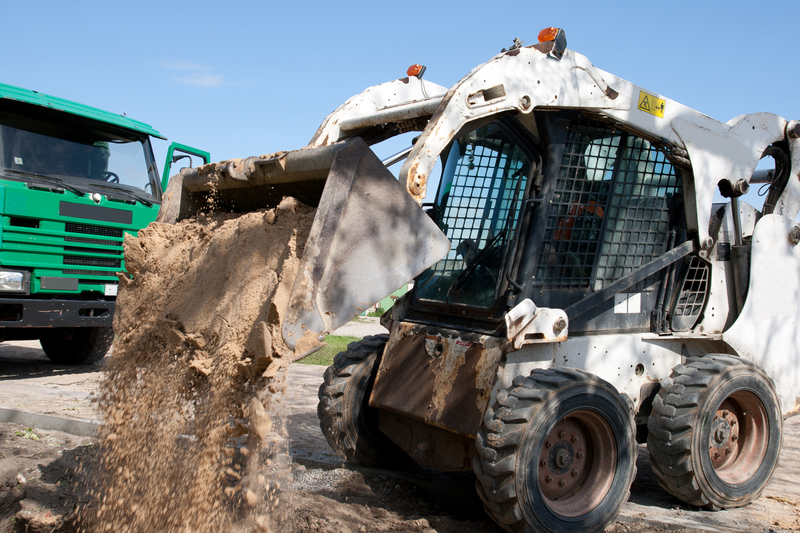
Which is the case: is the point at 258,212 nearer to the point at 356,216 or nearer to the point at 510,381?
the point at 356,216

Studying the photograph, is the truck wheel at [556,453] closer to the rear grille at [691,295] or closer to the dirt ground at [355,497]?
the dirt ground at [355,497]

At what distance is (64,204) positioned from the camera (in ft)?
25.3

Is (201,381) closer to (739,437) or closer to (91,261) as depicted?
(739,437)

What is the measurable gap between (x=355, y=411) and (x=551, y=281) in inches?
64.6

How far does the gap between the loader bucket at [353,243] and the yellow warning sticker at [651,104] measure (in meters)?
1.88

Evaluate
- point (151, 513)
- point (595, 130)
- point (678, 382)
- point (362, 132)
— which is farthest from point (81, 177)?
point (678, 382)

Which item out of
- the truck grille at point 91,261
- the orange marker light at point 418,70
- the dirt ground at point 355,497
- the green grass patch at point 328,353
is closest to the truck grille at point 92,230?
the truck grille at point 91,261

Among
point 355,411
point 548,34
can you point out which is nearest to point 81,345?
point 355,411

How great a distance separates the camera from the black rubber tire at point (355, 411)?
14.8 feet

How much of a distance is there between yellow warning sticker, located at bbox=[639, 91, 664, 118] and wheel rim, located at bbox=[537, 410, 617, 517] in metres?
1.95

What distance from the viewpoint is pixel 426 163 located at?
3.19 m

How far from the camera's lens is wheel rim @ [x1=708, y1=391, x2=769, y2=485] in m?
4.27

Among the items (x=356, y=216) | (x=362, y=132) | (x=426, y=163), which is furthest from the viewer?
(x=362, y=132)

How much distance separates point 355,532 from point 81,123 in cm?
674
